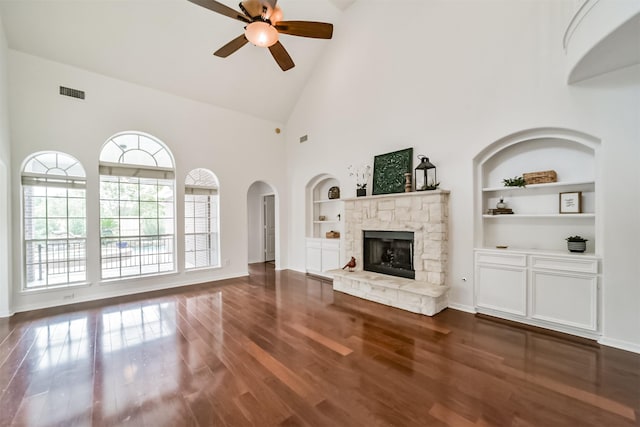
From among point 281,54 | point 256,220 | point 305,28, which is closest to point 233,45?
point 281,54

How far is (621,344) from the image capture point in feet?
9.50

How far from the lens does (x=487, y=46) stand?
151 inches

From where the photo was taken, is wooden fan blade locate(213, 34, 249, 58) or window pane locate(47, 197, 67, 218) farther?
window pane locate(47, 197, 67, 218)

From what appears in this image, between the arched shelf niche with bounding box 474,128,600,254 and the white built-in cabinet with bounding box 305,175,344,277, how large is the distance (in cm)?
308

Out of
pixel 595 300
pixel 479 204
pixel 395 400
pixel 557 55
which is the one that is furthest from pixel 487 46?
pixel 395 400

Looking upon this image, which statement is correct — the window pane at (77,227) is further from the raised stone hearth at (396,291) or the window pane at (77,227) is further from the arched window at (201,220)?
the raised stone hearth at (396,291)

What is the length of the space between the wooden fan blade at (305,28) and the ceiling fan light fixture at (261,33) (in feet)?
0.43

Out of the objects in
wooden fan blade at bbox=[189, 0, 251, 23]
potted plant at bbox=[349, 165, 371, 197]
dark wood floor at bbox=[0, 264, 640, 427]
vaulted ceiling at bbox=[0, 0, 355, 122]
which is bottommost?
dark wood floor at bbox=[0, 264, 640, 427]

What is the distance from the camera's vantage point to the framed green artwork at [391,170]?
4.79m

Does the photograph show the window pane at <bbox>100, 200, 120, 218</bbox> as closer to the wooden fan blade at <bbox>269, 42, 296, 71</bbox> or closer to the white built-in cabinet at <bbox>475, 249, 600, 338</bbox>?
the wooden fan blade at <bbox>269, 42, 296, 71</bbox>

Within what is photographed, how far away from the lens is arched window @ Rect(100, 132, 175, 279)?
5141mm

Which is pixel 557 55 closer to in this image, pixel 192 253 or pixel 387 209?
pixel 387 209

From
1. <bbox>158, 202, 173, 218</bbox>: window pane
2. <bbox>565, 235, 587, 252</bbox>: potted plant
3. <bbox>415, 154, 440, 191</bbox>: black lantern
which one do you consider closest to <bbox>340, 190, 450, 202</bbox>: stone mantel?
<bbox>415, 154, 440, 191</bbox>: black lantern

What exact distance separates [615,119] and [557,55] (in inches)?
40.3
